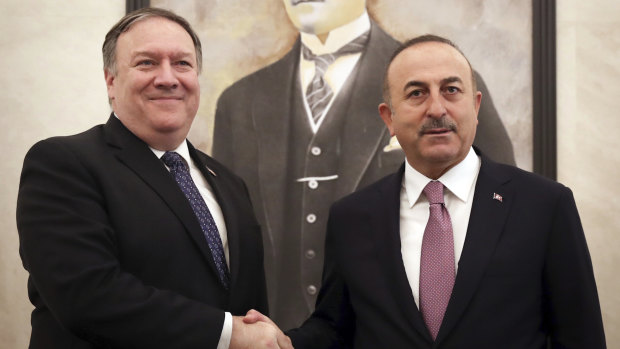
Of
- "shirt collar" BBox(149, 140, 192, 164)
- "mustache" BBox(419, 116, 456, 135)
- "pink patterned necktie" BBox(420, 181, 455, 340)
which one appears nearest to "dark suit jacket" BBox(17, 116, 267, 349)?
"shirt collar" BBox(149, 140, 192, 164)

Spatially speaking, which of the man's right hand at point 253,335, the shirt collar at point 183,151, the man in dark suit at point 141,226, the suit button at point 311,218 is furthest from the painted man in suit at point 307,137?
the man's right hand at point 253,335

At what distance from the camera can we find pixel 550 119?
2689 mm

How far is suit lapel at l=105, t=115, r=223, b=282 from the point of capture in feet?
5.78

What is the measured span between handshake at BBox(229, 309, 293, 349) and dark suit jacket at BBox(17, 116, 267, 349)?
0.06 metres

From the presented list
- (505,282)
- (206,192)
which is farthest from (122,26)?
(505,282)

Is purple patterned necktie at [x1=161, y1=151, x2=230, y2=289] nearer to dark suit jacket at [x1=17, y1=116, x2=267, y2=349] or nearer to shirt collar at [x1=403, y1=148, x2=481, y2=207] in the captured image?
dark suit jacket at [x1=17, y1=116, x2=267, y2=349]

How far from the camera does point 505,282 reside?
5.49ft

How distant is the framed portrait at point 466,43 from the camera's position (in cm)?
270

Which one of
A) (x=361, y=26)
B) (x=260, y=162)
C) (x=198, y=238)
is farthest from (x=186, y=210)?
(x=361, y=26)

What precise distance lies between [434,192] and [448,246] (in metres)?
0.17

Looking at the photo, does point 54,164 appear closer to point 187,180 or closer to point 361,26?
point 187,180

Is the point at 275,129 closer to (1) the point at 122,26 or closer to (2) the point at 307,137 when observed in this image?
(2) the point at 307,137

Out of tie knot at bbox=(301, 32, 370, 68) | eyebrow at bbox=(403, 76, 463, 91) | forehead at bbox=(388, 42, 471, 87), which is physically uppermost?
tie knot at bbox=(301, 32, 370, 68)

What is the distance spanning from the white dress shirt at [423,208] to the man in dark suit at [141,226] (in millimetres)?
440
